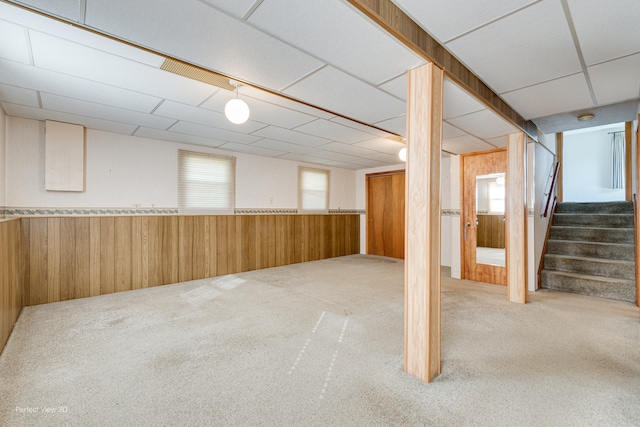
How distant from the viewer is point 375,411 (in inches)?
68.5

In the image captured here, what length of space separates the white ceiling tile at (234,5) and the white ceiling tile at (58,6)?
2.43 feet

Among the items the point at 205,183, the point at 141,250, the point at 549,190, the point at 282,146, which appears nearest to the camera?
the point at 141,250

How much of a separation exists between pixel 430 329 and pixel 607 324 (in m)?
2.58

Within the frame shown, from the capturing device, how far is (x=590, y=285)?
412 cm

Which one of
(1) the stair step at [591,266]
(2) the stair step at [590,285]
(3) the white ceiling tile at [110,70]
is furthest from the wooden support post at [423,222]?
(1) the stair step at [591,266]

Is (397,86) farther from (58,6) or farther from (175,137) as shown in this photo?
(175,137)

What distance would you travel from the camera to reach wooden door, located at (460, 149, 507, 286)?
480 cm

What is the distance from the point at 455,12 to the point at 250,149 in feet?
14.2

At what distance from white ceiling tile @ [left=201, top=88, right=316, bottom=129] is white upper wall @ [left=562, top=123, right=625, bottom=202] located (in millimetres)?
7950

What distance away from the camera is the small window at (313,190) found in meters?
6.89

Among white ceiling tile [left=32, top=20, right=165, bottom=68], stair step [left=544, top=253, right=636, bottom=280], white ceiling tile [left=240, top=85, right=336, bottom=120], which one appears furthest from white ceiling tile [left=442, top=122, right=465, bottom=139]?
white ceiling tile [left=32, top=20, right=165, bottom=68]

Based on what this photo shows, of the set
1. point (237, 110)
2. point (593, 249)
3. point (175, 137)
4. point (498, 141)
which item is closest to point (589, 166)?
point (593, 249)

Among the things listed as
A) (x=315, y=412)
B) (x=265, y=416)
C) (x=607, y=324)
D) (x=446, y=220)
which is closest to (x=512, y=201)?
(x=607, y=324)

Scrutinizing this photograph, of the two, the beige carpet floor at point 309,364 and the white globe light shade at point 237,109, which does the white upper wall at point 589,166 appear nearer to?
the beige carpet floor at point 309,364
